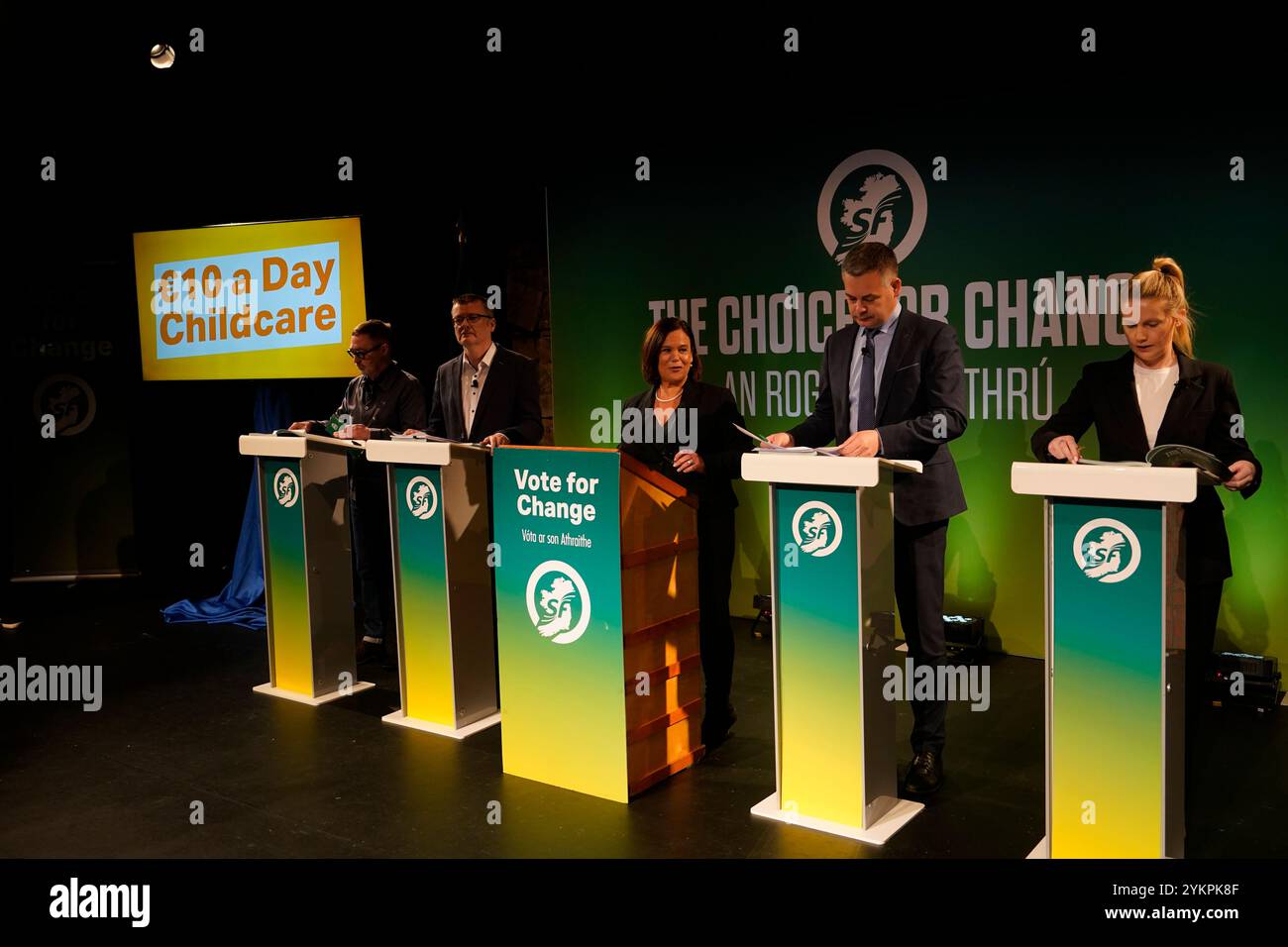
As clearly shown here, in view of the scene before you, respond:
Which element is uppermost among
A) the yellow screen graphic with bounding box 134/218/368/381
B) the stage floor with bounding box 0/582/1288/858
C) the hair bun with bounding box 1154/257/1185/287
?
the yellow screen graphic with bounding box 134/218/368/381

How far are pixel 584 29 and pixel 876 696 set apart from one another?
3.47 m

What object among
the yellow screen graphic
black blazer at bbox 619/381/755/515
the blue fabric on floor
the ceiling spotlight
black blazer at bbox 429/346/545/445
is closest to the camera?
black blazer at bbox 619/381/755/515

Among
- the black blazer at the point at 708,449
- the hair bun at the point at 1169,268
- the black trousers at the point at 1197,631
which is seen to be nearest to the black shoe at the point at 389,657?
the black blazer at the point at 708,449

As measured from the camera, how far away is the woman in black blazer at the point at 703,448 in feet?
12.5

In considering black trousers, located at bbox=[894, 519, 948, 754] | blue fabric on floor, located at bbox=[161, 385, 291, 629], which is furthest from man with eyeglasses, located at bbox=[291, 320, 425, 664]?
black trousers, located at bbox=[894, 519, 948, 754]

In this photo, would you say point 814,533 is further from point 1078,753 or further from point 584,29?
point 584,29

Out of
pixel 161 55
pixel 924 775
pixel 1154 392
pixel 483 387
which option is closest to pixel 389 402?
pixel 483 387

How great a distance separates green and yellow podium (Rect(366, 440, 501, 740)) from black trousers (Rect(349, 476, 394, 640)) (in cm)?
98

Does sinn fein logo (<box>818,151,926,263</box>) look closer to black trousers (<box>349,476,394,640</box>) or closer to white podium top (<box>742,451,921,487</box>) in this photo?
white podium top (<box>742,451,921,487</box>)

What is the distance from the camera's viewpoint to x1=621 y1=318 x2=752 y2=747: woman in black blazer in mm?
3822

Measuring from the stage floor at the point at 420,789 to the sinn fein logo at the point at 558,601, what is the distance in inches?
21.3

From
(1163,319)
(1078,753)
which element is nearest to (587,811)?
(1078,753)

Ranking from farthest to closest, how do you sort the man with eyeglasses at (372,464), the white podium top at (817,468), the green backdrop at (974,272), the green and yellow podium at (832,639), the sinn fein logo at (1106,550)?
1. the man with eyeglasses at (372,464)
2. the green backdrop at (974,272)
3. the green and yellow podium at (832,639)
4. the white podium top at (817,468)
5. the sinn fein logo at (1106,550)

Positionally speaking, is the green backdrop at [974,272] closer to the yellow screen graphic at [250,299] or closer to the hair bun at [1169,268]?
the yellow screen graphic at [250,299]
